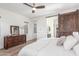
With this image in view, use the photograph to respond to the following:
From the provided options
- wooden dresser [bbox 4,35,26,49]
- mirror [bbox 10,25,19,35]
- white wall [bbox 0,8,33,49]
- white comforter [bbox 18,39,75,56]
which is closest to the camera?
white comforter [bbox 18,39,75,56]

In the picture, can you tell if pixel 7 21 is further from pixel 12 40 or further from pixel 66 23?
pixel 66 23

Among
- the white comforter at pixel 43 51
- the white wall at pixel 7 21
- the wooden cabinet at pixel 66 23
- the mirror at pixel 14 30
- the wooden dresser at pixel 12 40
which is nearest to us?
the white comforter at pixel 43 51

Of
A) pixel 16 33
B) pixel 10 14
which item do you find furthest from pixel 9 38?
pixel 10 14

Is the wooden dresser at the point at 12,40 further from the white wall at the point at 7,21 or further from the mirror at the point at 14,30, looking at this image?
the mirror at the point at 14,30

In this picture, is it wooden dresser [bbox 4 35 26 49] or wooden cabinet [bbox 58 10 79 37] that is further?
wooden dresser [bbox 4 35 26 49]

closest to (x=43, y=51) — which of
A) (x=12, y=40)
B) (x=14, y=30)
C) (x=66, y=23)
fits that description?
(x=66, y=23)

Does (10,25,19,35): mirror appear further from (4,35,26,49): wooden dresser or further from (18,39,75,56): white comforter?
(18,39,75,56): white comforter

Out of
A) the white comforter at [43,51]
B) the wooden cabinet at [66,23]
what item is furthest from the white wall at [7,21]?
the white comforter at [43,51]

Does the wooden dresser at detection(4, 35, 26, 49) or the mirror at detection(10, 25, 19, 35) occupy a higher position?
the mirror at detection(10, 25, 19, 35)

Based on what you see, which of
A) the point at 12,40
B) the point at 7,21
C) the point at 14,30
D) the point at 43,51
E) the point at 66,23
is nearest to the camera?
the point at 43,51

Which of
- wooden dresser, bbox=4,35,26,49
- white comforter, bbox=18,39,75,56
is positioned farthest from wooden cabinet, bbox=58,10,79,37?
wooden dresser, bbox=4,35,26,49

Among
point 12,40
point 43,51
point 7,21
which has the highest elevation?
point 7,21

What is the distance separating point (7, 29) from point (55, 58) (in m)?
4.28

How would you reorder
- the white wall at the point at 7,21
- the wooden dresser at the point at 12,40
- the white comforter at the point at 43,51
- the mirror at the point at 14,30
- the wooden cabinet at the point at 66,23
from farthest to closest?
1. the mirror at the point at 14,30
2. the wooden dresser at the point at 12,40
3. the white wall at the point at 7,21
4. the wooden cabinet at the point at 66,23
5. the white comforter at the point at 43,51
